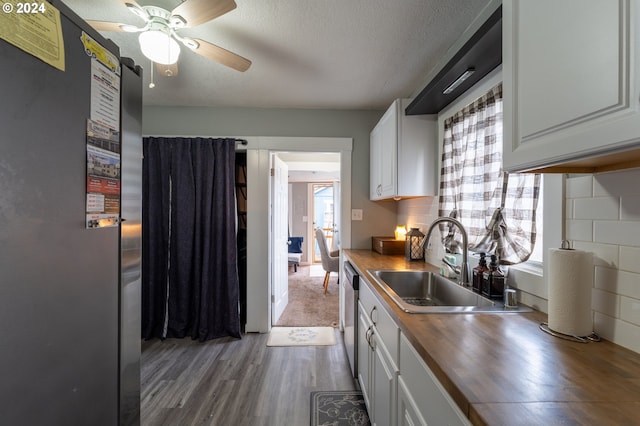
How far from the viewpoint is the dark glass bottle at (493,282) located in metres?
1.21

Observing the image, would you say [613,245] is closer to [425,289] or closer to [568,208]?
[568,208]

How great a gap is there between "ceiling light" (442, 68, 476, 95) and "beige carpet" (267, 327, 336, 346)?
2269 mm

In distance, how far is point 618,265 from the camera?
81 centimetres

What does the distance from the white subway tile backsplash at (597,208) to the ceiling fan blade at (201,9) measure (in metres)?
1.56

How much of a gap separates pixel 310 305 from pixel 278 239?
1097 mm

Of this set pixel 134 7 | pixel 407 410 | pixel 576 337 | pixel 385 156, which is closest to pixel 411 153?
pixel 385 156

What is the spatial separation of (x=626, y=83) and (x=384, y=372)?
1.23 metres

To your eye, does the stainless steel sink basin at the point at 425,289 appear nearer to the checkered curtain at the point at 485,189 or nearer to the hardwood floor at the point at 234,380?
the checkered curtain at the point at 485,189

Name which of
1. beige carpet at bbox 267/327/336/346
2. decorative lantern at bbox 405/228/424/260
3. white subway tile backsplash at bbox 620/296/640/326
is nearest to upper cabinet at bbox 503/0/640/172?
white subway tile backsplash at bbox 620/296/640/326

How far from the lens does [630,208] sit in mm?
781

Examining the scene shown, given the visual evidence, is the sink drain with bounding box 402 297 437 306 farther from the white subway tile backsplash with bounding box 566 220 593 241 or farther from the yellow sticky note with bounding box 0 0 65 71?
the yellow sticky note with bounding box 0 0 65 71

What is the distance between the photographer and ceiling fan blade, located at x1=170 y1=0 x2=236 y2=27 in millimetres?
1188

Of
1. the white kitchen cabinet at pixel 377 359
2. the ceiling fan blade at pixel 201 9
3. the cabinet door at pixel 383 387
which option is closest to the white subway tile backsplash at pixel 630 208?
the white kitchen cabinet at pixel 377 359

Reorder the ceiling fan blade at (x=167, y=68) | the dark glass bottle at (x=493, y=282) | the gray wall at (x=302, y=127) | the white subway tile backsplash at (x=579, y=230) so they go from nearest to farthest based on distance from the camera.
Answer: the white subway tile backsplash at (x=579, y=230)
the dark glass bottle at (x=493, y=282)
the ceiling fan blade at (x=167, y=68)
the gray wall at (x=302, y=127)
